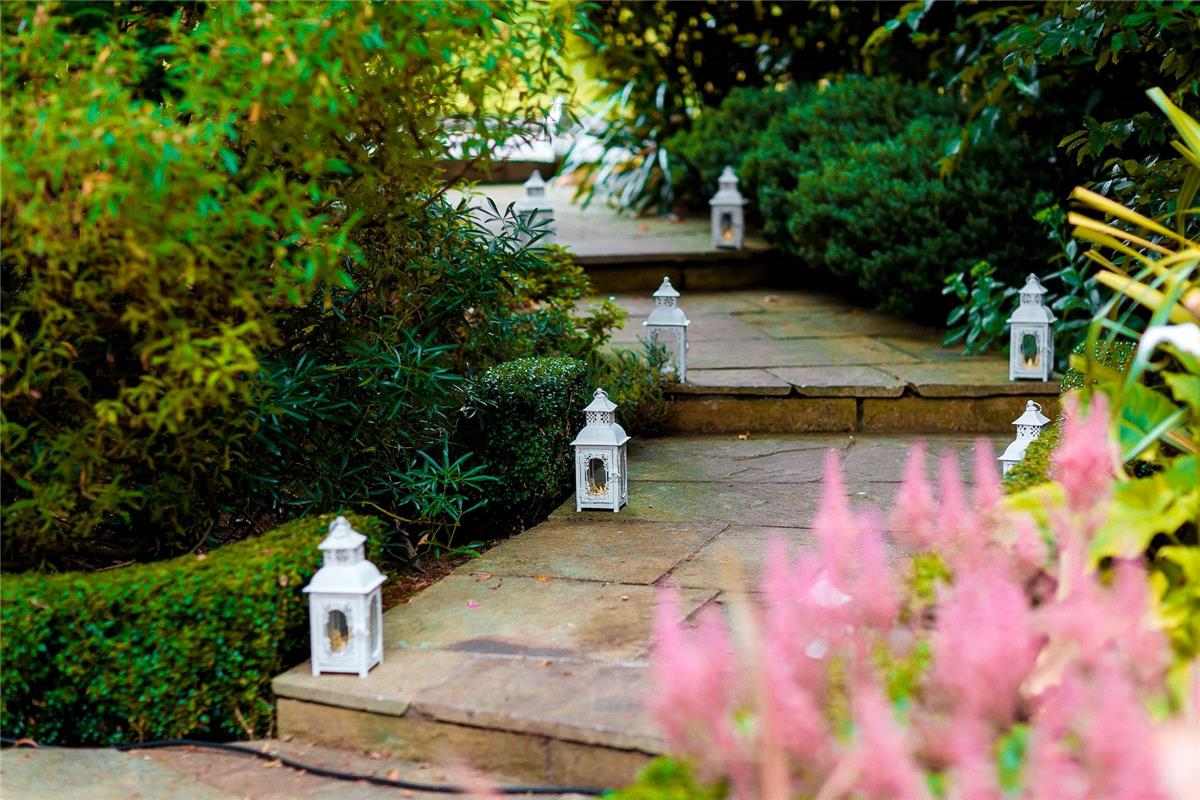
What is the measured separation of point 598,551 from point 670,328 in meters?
1.53

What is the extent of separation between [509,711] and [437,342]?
1.70 metres

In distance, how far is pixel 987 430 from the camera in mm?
5402

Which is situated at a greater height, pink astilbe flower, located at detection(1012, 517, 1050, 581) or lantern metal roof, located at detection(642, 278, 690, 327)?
lantern metal roof, located at detection(642, 278, 690, 327)

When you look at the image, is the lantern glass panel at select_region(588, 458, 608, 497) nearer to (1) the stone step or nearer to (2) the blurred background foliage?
(1) the stone step

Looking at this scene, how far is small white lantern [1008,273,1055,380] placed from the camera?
17.5ft

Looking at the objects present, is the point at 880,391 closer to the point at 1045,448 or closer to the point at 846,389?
the point at 846,389

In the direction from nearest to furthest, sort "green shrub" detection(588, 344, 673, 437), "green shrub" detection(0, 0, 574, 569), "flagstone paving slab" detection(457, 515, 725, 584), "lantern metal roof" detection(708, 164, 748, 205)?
1. "green shrub" detection(0, 0, 574, 569)
2. "flagstone paving slab" detection(457, 515, 725, 584)
3. "green shrub" detection(588, 344, 673, 437)
4. "lantern metal roof" detection(708, 164, 748, 205)

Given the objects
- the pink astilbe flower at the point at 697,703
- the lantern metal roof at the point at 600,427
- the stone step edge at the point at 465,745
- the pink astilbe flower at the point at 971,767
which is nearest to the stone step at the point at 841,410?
the lantern metal roof at the point at 600,427

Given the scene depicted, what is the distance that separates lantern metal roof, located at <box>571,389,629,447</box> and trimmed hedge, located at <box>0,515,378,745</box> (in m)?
1.32

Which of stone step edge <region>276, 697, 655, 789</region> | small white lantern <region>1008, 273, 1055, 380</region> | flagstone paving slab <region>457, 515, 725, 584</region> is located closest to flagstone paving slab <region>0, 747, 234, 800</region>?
stone step edge <region>276, 697, 655, 789</region>

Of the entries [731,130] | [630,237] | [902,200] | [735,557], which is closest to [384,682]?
[735,557]

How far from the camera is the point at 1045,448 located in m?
3.55

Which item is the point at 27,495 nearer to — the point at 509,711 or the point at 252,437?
the point at 252,437

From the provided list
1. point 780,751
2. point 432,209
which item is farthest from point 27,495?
point 780,751
